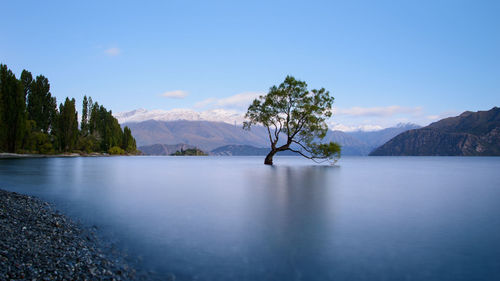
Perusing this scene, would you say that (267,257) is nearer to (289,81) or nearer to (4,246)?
(4,246)

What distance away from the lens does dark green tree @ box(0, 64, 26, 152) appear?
74.9m

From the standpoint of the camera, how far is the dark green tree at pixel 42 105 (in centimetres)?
9438

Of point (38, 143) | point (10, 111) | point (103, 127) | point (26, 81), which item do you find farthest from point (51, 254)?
point (103, 127)

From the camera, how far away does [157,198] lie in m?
20.8

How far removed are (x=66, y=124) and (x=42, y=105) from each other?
27.1ft

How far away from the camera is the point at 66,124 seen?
10138 centimetres

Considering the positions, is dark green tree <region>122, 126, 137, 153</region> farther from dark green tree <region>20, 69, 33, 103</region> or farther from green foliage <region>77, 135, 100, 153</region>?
dark green tree <region>20, 69, 33, 103</region>

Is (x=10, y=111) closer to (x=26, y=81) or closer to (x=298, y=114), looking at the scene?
(x=26, y=81)

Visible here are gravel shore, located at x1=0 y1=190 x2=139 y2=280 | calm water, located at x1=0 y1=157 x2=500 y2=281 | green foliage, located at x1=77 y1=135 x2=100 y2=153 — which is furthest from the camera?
green foliage, located at x1=77 y1=135 x2=100 y2=153

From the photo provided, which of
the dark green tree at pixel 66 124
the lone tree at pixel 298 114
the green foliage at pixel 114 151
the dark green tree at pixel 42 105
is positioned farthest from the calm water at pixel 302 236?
the green foliage at pixel 114 151

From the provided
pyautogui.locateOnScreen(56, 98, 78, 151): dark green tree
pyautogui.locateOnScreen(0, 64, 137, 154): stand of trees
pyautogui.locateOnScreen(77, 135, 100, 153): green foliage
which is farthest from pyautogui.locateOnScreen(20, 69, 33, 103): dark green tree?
pyautogui.locateOnScreen(77, 135, 100, 153): green foliage

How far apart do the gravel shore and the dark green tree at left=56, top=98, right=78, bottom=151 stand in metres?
101

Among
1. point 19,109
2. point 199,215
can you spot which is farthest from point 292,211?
point 19,109

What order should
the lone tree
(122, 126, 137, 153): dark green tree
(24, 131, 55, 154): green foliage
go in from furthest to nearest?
1. (122, 126, 137, 153): dark green tree
2. (24, 131, 55, 154): green foliage
3. the lone tree
